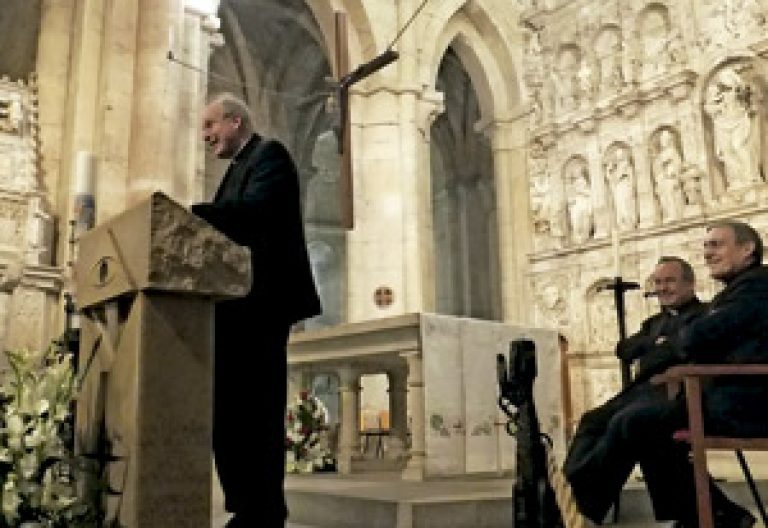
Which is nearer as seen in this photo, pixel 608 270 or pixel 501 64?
pixel 608 270

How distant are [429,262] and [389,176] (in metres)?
1.62

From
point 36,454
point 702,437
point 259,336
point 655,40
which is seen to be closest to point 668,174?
point 655,40

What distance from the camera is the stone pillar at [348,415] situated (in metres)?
6.29

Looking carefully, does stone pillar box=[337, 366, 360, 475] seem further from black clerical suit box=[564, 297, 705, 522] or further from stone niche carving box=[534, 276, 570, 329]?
stone niche carving box=[534, 276, 570, 329]

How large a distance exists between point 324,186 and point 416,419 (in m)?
17.0

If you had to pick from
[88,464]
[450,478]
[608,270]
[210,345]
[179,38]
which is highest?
[179,38]

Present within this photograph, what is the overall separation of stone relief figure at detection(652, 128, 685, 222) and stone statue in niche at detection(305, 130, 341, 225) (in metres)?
11.7

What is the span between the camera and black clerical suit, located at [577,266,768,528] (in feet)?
9.48

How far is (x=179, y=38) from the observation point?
28.1ft

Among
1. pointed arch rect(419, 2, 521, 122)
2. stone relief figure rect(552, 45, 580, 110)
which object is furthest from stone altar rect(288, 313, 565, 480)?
pointed arch rect(419, 2, 521, 122)

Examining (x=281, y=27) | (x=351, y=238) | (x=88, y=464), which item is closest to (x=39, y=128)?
(x=351, y=238)

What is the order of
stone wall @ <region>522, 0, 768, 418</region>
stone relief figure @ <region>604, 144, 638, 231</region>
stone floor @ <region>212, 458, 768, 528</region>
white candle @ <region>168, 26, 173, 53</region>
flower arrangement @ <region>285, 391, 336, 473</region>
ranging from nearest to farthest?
stone floor @ <region>212, 458, 768, 528</region> < flower arrangement @ <region>285, 391, 336, 473</region> < white candle @ <region>168, 26, 173, 53</region> < stone wall @ <region>522, 0, 768, 418</region> < stone relief figure @ <region>604, 144, 638, 231</region>

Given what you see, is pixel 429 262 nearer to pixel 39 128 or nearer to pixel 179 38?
pixel 179 38

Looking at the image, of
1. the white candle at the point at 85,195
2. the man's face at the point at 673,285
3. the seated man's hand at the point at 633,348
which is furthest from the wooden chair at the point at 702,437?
the white candle at the point at 85,195
